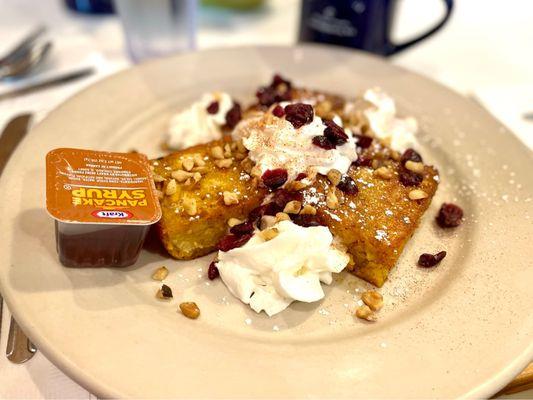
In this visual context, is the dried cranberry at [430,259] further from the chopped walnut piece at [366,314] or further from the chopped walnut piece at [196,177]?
the chopped walnut piece at [196,177]

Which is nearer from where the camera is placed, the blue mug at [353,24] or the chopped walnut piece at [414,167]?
the chopped walnut piece at [414,167]

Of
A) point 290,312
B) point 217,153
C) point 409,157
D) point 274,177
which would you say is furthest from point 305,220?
point 409,157

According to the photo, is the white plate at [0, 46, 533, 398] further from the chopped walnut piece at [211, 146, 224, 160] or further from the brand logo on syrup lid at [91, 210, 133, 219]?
the chopped walnut piece at [211, 146, 224, 160]

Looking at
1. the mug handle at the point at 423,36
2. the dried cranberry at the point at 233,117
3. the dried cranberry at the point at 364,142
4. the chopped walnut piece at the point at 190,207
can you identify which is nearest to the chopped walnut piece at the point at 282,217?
the chopped walnut piece at the point at 190,207

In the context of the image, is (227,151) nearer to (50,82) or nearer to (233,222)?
(233,222)

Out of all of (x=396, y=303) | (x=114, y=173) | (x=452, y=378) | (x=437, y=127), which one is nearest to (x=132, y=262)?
(x=114, y=173)

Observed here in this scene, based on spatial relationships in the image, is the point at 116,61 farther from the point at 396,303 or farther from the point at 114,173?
the point at 396,303

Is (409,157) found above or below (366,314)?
above
